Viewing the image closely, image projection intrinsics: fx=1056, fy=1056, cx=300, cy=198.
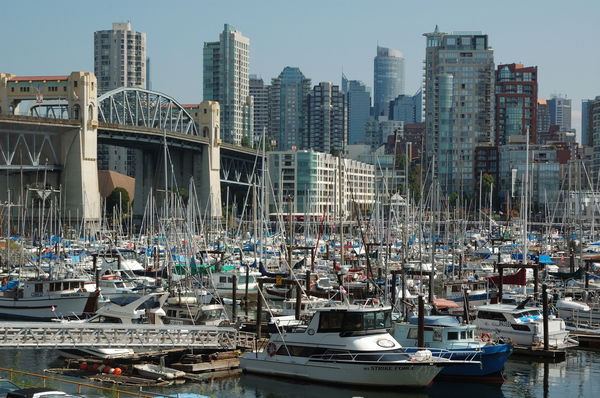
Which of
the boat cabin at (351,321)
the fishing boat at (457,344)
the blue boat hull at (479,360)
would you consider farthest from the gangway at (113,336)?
the blue boat hull at (479,360)

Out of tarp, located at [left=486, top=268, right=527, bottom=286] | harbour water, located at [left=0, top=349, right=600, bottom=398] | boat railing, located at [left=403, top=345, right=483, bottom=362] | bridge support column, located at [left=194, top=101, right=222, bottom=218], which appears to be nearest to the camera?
harbour water, located at [left=0, top=349, right=600, bottom=398]

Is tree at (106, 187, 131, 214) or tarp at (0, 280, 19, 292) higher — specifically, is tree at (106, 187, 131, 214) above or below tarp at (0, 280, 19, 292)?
above

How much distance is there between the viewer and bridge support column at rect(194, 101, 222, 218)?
144 m

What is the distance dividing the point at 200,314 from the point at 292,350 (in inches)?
353

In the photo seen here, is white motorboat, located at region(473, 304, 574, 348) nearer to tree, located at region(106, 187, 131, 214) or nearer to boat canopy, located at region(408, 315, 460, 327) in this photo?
boat canopy, located at region(408, 315, 460, 327)

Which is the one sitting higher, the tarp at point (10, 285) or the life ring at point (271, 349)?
the tarp at point (10, 285)

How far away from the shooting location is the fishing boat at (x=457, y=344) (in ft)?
112

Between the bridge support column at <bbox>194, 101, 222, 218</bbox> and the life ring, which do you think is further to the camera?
the bridge support column at <bbox>194, 101, 222, 218</bbox>

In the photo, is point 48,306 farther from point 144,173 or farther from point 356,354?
point 144,173

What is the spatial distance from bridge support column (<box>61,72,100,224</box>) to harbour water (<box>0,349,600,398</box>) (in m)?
76.7

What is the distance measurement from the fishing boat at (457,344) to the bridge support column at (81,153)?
8109cm

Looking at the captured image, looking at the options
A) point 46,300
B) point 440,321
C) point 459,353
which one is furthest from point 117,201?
point 459,353

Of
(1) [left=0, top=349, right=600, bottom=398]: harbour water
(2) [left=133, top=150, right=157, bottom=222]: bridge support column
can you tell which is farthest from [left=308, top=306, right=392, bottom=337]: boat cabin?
(2) [left=133, top=150, right=157, bottom=222]: bridge support column

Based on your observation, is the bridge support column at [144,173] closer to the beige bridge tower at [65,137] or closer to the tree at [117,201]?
the tree at [117,201]
